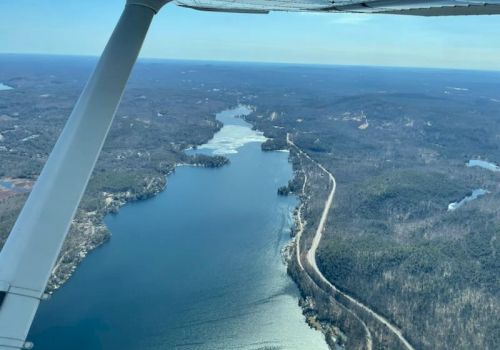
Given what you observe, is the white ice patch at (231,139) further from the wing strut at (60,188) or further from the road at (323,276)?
the wing strut at (60,188)

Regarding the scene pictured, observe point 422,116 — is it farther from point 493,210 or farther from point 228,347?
point 228,347

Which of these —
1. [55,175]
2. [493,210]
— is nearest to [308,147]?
[493,210]

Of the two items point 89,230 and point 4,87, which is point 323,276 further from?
point 4,87

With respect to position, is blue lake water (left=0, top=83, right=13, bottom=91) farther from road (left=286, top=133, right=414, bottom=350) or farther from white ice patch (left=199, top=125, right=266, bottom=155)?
road (left=286, top=133, right=414, bottom=350)

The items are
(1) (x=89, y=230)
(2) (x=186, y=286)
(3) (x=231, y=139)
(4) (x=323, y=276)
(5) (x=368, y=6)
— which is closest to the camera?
(5) (x=368, y=6)

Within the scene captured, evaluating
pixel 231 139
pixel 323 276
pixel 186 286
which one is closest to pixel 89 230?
pixel 186 286

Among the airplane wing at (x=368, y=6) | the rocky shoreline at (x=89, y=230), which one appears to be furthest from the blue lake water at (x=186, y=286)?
the airplane wing at (x=368, y=6)
